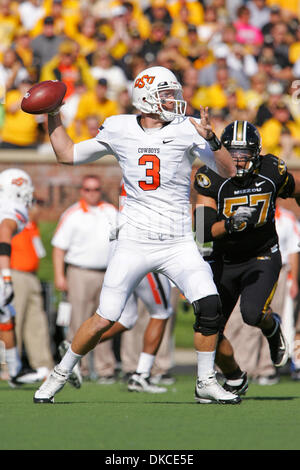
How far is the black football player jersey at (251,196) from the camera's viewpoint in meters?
6.77

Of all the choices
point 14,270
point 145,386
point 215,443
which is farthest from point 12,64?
point 215,443

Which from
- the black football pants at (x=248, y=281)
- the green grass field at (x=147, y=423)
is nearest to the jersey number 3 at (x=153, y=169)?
the black football pants at (x=248, y=281)

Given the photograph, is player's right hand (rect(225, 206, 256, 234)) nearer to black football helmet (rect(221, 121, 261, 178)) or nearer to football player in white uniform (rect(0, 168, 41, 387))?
black football helmet (rect(221, 121, 261, 178))

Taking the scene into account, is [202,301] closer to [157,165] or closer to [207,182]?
[157,165]

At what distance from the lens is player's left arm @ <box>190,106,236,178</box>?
582 cm

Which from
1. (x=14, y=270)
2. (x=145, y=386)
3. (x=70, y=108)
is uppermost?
(x=70, y=108)

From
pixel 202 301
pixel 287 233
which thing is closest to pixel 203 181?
pixel 202 301

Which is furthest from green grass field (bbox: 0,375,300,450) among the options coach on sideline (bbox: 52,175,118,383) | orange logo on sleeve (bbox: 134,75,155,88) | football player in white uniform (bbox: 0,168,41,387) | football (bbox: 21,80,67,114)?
coach on sideline (bbox: 52,175,118,383)

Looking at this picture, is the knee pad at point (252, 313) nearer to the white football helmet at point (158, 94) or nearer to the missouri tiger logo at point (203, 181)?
the missouri tiger logo at point (203, 181)

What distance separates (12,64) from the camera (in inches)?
549

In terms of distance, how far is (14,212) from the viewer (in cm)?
829

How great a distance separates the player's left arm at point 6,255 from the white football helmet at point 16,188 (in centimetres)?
59

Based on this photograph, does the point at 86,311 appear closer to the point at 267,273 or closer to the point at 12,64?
the point at 267,273
